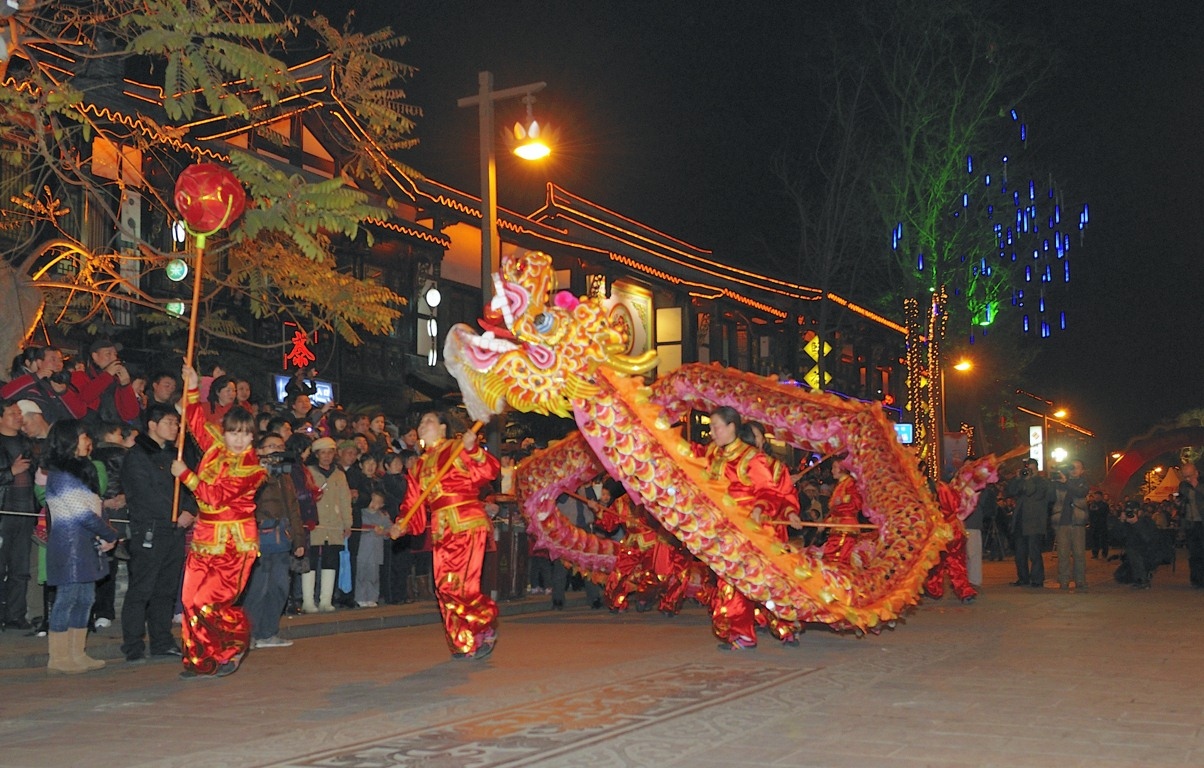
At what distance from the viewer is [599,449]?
9.50 meters

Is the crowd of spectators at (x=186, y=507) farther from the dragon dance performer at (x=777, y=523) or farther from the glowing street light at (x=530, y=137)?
the glowing street light at (x=530, y=137)

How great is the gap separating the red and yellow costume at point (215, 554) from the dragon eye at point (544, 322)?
7.33 ft

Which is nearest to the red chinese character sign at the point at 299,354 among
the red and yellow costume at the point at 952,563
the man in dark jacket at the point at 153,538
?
the red and yellow costume at the point at 952,563

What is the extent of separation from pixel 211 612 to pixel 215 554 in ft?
1.23

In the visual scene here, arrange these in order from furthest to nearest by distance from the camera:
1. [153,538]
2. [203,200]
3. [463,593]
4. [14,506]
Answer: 1. [14,506]
2. [153,538]
3. [463,593]
4. [203,200]

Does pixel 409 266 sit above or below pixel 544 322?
above

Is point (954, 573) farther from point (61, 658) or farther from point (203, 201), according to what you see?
point (61, 658)

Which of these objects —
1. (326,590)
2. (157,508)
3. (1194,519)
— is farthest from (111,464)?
(1194,519)

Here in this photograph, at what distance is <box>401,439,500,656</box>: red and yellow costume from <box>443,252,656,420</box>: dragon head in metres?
0.41

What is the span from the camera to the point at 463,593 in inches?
369

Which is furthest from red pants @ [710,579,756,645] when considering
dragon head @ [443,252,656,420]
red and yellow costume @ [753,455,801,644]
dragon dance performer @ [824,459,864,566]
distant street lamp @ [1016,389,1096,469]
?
distant street lamp @ [1016,389,1096,469]

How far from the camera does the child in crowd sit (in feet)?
46.1

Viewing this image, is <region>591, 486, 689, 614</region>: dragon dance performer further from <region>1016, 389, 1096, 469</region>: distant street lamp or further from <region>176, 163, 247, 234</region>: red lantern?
<region>1016, 389, 1096, 469</region>: distant street lamp

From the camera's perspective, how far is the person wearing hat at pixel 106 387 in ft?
40.9
